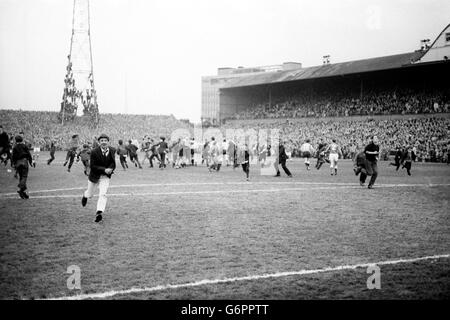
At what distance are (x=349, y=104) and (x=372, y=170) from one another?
121ft

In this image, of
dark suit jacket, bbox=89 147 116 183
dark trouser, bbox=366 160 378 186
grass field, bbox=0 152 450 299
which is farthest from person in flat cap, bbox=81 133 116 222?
dark trouser, bbox=366 160 378 186

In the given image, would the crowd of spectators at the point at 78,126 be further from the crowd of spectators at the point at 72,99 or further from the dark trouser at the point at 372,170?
the dark trouser at the point at 372,170

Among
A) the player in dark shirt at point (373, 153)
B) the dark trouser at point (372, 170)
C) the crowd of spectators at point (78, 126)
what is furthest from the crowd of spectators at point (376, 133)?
the player in dark shirt at point (373, 153)

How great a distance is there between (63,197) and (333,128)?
39.0 meters

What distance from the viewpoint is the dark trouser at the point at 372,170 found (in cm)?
1670

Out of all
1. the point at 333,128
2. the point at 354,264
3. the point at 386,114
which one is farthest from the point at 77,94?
the point at 354,264

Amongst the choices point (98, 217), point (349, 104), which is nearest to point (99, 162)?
point (98, 217)

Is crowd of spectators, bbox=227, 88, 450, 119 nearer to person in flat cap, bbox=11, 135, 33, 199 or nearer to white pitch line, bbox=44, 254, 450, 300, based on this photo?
person in flat cap, bbox=11, 135, 33, 199

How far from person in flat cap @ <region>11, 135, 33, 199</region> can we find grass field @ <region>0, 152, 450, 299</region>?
1.49ft

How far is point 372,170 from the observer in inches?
672

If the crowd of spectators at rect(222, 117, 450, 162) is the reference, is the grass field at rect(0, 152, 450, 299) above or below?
below

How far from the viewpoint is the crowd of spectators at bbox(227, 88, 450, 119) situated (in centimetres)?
4247

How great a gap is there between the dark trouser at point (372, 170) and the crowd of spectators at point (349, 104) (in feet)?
80.2

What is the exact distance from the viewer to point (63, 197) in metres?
14.1
